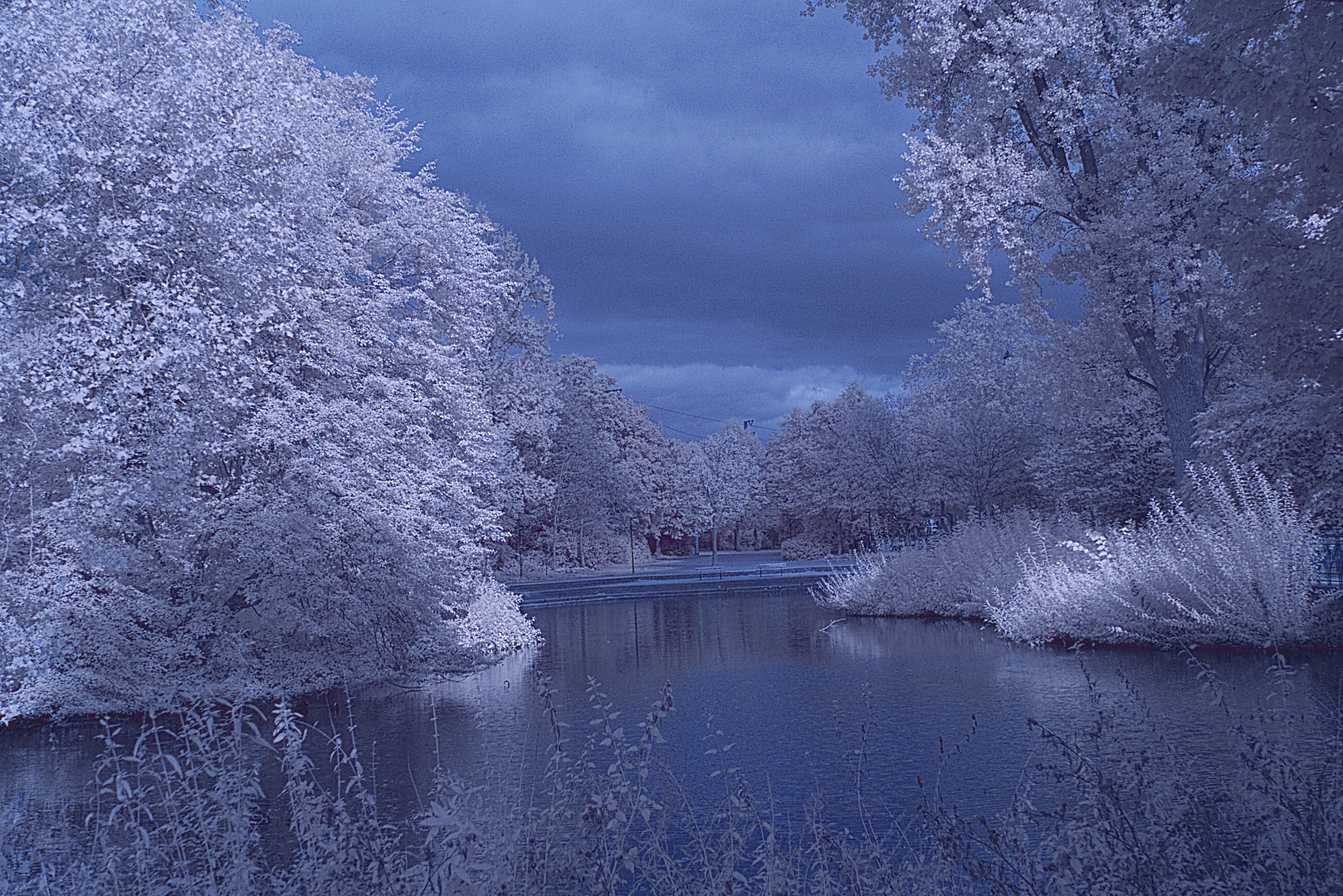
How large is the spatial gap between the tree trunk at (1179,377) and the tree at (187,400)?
14.1m

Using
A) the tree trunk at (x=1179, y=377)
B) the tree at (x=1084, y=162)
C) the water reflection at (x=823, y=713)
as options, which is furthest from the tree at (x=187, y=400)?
the tree trunk at (x=1179, y=377)

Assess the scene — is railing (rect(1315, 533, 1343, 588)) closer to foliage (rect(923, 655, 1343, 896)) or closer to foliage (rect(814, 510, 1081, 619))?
foliage (rect(814, 510, 1081, 619))

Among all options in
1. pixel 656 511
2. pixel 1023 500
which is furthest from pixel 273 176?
pixel 656 511

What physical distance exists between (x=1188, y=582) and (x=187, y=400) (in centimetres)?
1458

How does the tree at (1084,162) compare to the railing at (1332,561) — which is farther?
the tree at (1084,162)

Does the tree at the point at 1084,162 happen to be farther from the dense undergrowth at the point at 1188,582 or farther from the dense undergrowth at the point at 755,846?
the dense undergrowth at the point at 755,846

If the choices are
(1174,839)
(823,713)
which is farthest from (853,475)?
(1174,839)

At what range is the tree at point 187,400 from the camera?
11.7m

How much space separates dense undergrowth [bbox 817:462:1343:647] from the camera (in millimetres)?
13328

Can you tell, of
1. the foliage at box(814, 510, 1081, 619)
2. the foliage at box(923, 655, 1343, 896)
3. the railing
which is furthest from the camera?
the foliage at box(814, 510, 1081, 619)

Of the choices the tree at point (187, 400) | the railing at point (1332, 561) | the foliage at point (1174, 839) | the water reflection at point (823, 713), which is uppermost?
the tree at point (187, 400)

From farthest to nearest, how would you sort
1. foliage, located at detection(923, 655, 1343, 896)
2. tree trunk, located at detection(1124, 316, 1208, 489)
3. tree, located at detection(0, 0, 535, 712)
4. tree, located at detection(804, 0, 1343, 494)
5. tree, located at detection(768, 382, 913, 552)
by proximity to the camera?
tree, located at detection(768, 382, 913, 552)
tree trunk, located at detection(1124, 316, 1208, 489)
tree, located at detection(804, 0, 1343, 494)
tree, located at detection(0, 0, 535, 712)
foliage, located at detection(923, 655, 1343, 896)

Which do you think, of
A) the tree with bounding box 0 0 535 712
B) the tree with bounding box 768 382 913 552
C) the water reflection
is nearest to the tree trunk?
the water reflection

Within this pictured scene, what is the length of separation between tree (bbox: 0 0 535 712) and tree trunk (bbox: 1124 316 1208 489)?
14.1 meters
